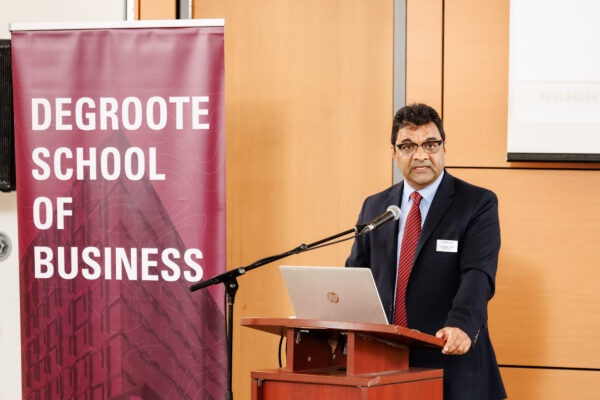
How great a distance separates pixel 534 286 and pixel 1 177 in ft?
9.04

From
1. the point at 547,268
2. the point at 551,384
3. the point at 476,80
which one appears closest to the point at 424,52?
the point at 476,80

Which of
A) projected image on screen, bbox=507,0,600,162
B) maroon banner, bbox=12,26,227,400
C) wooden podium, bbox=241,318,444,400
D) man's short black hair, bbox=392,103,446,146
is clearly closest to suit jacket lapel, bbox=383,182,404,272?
man's short black hair, bbox=392,103,446,146

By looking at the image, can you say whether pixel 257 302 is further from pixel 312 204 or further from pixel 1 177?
pixel 1 177

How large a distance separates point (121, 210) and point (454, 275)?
1.55 metres

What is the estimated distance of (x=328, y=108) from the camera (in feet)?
11.7

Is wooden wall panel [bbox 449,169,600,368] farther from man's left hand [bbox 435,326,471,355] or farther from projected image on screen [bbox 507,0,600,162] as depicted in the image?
man's left hand [bbox 435,326,471,355]

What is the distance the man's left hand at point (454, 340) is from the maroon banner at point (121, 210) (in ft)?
4.31

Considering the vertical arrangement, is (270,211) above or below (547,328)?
above

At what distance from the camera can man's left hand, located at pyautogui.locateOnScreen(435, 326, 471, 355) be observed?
74.7 inches

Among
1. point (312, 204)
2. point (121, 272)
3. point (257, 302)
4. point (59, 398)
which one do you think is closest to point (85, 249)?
point (121, 272)

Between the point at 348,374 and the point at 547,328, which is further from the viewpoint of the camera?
the point at 547,328

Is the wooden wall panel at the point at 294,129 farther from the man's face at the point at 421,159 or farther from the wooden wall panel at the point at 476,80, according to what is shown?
the man's face at the point at 421,159

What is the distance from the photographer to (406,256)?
2.37 m

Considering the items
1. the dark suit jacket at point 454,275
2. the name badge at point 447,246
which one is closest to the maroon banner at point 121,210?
the dark suit jacket at point 454,275
